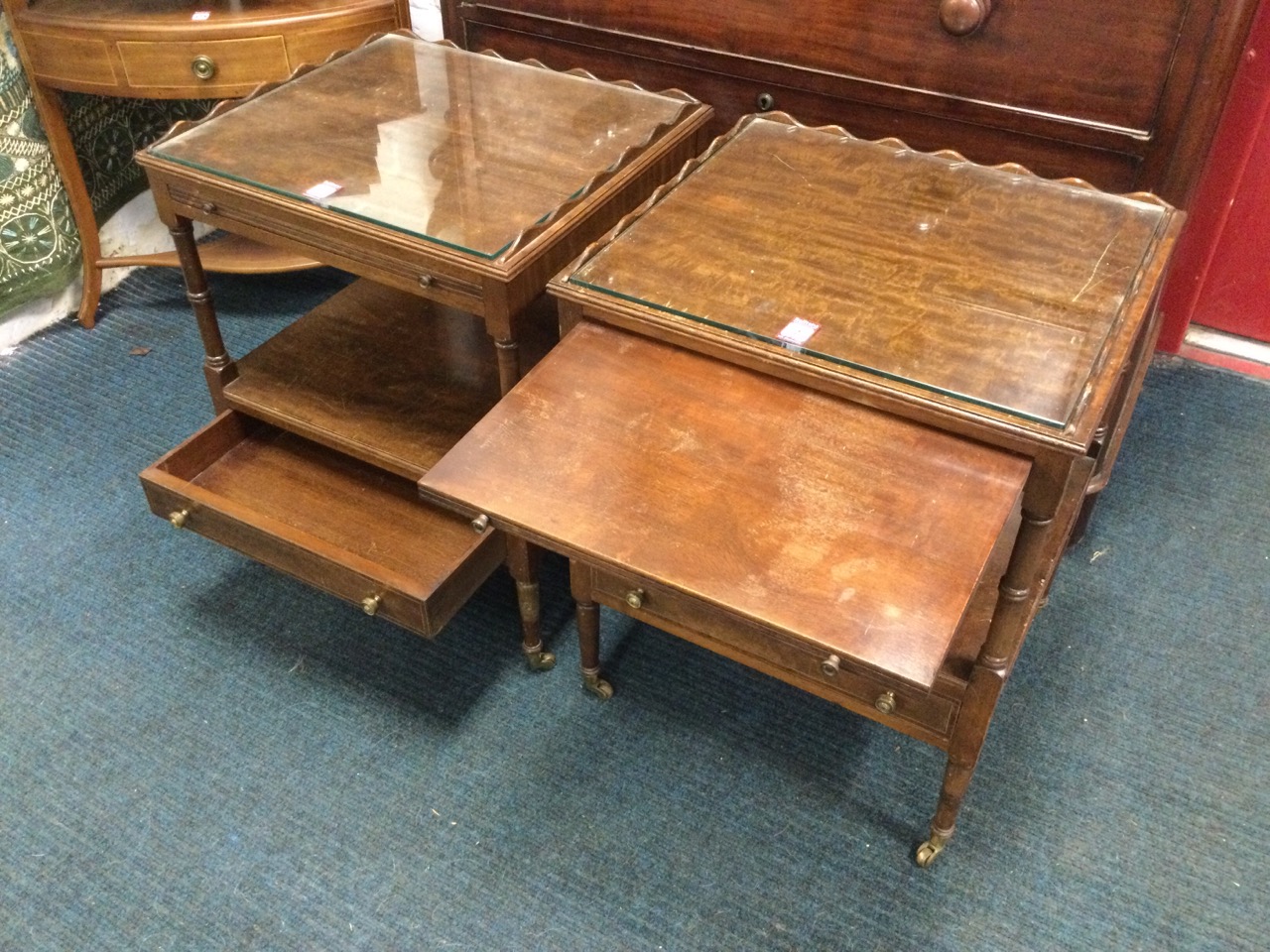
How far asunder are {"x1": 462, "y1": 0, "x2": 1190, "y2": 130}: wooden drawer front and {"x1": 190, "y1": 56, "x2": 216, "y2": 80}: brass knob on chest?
722mm

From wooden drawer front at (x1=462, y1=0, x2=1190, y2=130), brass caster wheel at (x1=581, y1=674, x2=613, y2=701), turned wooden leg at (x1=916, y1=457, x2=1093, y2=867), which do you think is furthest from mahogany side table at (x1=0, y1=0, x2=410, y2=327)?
turned wooden leg at (x1=916, y1=457, x2=1093, y2=867)

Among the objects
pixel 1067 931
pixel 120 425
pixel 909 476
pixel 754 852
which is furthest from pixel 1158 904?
pixel 120 425

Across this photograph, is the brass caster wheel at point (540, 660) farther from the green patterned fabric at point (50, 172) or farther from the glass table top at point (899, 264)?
the green patterned fabric at point (50, 172)

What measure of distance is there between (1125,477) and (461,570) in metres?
1.15

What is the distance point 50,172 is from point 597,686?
1.48 meters

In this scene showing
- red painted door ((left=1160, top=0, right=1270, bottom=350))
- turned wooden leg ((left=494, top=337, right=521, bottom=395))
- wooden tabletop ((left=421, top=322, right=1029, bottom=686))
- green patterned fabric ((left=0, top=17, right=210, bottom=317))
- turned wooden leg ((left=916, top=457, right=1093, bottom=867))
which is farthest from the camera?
green patterned fabric ((left=0, top=17, right=210, bottom=317))

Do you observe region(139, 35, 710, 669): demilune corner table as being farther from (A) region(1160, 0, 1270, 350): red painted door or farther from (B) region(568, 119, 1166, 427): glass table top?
(A) region(1160, 0, 1270, 350): red painted door

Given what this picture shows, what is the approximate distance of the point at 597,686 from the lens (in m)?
1.46

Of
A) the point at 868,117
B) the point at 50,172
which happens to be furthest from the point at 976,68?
the point at 50,172

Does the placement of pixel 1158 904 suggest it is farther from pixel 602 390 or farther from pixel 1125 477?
pixel 602 390

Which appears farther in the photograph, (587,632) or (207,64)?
(207,64)

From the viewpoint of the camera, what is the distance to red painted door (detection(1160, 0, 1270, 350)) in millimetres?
1738

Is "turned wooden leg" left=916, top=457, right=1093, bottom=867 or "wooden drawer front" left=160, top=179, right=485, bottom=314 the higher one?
"wooden drawer front" left=160, top=179, right=485, bottom=314

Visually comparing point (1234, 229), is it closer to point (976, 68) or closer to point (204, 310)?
point (976, 68)
